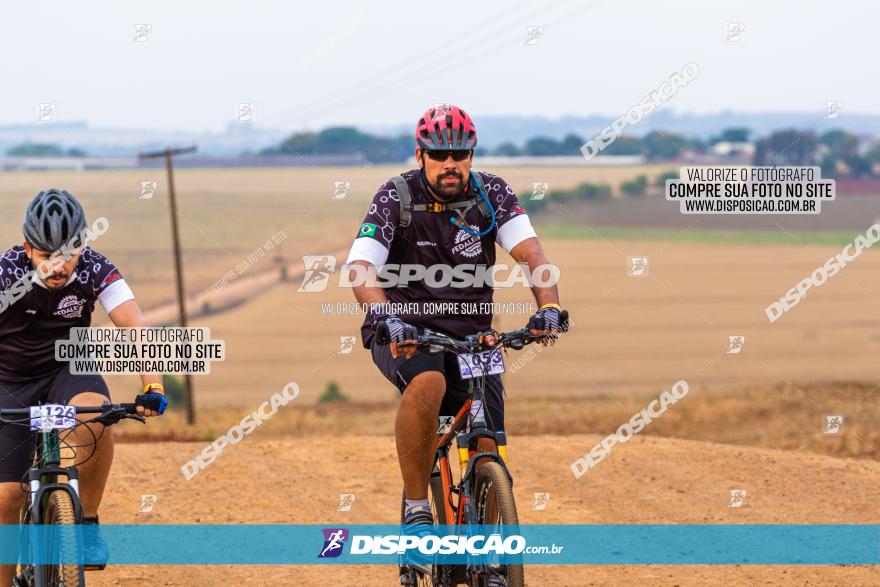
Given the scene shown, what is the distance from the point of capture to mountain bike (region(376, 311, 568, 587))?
20.5ft

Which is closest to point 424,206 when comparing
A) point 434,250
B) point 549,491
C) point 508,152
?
point 434,250

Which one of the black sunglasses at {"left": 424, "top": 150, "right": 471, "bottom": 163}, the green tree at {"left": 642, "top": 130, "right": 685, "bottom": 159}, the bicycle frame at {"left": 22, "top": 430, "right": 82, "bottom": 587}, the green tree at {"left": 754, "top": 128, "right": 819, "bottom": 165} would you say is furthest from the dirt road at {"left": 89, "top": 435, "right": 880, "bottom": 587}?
the green tree at {"left": 642, "top": 130, "right": 685, "bottom": 159}

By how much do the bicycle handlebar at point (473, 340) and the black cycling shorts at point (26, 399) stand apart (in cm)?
171

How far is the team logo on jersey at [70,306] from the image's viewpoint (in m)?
7.16

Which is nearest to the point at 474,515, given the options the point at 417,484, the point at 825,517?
the point at 417,484

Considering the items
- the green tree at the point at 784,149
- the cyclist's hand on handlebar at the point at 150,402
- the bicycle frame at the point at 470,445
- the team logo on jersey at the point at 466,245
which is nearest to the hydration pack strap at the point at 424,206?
the team logo on jersey at the point at 466,245

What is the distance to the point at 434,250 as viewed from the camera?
23.2 feet

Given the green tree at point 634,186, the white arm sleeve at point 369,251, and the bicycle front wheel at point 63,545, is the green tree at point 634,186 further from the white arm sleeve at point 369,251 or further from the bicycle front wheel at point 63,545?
the bicycle front wheel at point 63,545

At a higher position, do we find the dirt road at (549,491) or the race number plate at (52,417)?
the race number plate at (52,417)

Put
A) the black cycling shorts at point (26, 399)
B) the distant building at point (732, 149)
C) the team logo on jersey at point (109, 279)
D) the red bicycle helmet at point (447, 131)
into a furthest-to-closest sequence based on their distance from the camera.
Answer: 1. the distant building at point (732, 149)
2. the team logo on jersey at point (109, 279)
3. the black cycling shorts at point (26, 399)
4. the red bicycle helmet at point (447, 131)

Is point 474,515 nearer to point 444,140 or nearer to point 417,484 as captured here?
point 417,484

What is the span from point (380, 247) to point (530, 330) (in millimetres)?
1069

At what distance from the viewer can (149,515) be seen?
11133mm

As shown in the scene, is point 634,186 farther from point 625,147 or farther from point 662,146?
point 625,147
